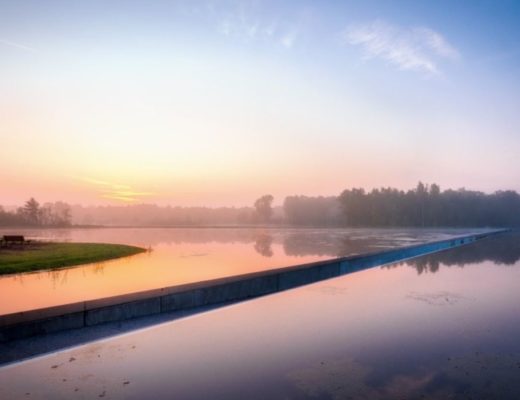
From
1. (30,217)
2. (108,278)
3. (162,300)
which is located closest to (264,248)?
(108,278)

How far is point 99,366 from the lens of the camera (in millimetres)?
7484

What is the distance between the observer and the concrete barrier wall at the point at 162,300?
9.12 metres

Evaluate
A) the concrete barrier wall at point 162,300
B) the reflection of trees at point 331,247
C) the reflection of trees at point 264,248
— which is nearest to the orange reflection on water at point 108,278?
the concrete barrier wall at point 162,300

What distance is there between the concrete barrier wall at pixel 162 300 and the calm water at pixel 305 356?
1.02m

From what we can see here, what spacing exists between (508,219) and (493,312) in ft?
508

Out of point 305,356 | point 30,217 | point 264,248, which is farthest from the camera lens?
point 30,217

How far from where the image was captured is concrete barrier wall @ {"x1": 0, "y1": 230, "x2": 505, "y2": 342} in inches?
359

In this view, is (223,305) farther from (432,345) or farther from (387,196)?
(387,196)

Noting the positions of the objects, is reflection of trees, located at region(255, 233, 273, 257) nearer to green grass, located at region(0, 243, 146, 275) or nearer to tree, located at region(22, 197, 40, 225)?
green grass, located at region(0, 243, 146, 275)

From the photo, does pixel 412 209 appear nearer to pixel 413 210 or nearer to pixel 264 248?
pixel 413 210

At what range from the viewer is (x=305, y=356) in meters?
7.97

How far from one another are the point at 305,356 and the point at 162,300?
5114 millimetres

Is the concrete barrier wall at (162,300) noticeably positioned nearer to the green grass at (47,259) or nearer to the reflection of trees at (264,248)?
the reflection of trees at (264,248)

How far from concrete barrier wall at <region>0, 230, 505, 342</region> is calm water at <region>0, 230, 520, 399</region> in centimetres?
102
